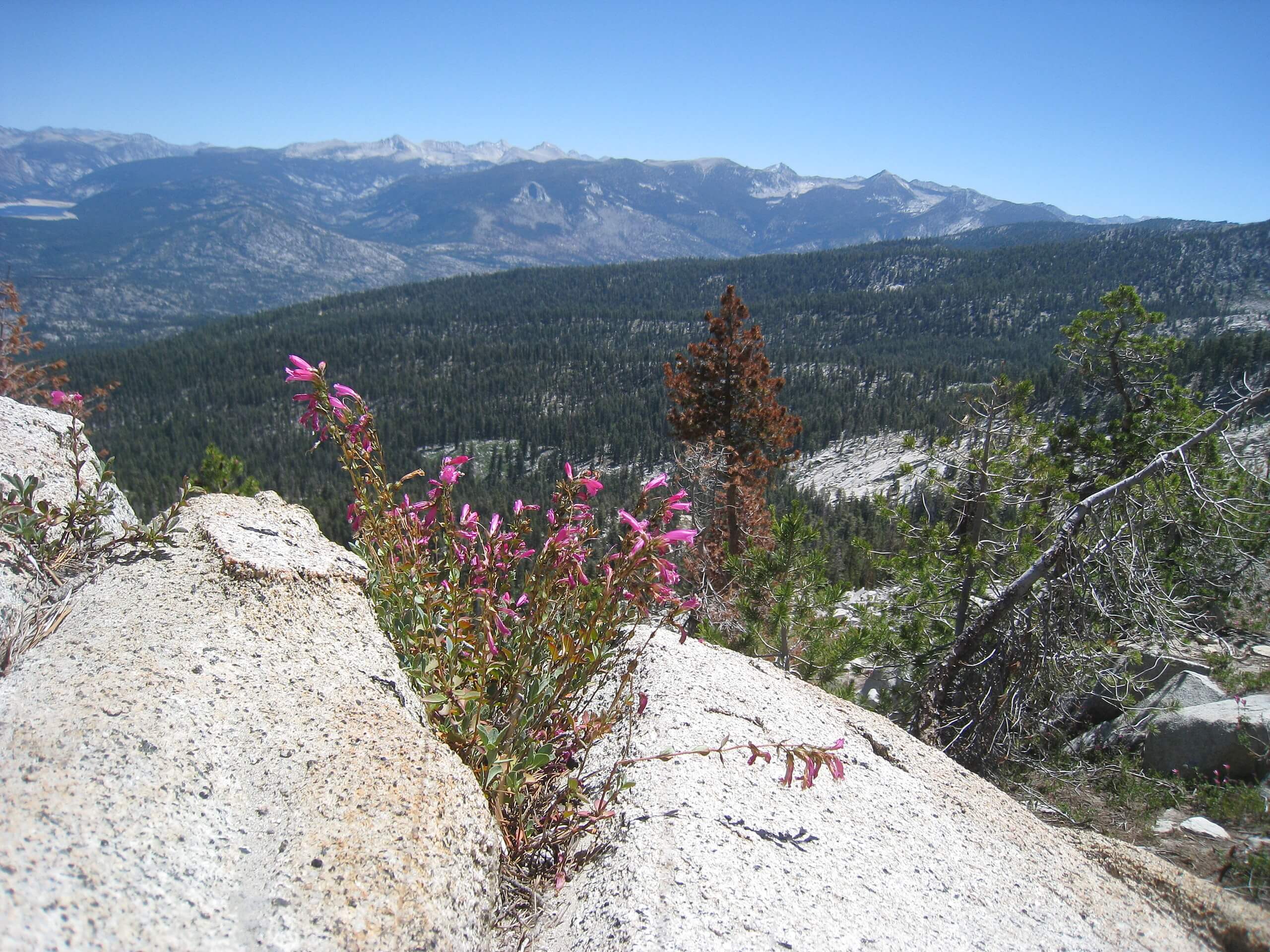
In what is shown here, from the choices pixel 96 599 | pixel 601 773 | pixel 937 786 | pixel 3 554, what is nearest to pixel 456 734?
pixel 601 773

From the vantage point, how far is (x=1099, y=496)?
491 centimetres

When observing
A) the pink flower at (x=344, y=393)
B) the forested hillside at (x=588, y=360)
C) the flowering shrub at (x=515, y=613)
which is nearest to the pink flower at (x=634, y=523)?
the flowering shrub at (x=515, y=613)

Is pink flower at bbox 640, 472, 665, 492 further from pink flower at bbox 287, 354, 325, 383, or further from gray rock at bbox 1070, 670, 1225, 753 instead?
gray rock at bbox 1070, 670, 1225, 753

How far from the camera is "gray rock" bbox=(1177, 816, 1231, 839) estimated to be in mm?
3906

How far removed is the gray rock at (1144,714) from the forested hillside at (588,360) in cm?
7659

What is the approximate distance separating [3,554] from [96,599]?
519 mm

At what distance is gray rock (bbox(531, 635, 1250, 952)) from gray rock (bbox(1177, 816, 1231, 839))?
1.92m

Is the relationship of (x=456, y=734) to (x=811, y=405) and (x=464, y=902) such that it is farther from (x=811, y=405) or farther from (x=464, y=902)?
(x=811, y=405)

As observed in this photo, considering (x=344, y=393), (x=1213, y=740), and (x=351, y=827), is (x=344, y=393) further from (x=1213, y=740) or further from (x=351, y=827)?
(x=1213, y=740)

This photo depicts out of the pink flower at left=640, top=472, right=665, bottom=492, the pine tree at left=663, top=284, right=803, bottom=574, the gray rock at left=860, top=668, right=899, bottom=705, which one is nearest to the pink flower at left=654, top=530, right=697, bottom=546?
the pink flower at left=640, top=472, right=665, bottom=492

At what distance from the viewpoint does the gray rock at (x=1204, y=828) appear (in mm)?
3906

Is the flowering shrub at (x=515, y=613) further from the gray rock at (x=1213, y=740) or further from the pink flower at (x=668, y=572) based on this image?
the gray rock at (x=1213, y=740)

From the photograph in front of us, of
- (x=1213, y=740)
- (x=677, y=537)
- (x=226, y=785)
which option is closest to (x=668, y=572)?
(x=677, y=537)

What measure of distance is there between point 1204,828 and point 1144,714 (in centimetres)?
278
